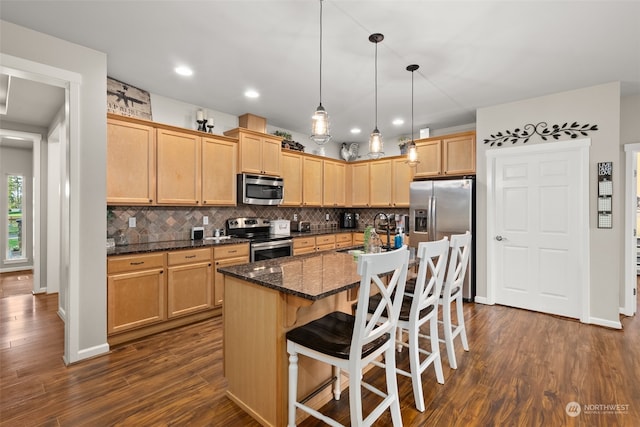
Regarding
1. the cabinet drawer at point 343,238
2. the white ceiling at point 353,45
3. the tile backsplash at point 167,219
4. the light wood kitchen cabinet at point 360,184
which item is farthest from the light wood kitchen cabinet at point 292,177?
the light wood kitchen cabinet at point 360,184

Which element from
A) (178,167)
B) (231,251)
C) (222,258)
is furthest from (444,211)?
(178,167)

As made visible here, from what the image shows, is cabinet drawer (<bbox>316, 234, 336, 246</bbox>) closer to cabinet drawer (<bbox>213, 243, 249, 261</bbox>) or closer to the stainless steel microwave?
the stainless steel microwave

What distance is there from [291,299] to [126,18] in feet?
7.96

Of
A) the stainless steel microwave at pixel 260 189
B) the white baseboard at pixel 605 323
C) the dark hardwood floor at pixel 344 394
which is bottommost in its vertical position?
the dark hardwood floor at pixel 344 394

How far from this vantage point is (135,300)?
9.78 feet

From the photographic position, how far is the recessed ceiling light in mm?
3065

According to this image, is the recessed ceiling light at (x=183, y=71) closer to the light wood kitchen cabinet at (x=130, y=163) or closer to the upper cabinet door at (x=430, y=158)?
the light wood kitchen cabinet at (x=130, y=163)

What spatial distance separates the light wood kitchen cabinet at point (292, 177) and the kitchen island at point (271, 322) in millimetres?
2877

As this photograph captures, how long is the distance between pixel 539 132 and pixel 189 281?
464 centimetres

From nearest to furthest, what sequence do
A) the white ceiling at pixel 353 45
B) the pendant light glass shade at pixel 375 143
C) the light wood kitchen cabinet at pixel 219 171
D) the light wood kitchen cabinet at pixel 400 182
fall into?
1. the white ceiling at pixel 353 45
2. the pendant light glass shade at pixel 375 143
3. the light wood kitchen cabinet at pixel 219 171
4. the light wood kitchen cabinet at pixel 400 182

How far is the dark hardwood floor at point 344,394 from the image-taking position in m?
1.90

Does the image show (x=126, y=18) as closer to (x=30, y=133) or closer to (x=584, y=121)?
(x=30, y=133)

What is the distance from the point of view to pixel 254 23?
2.33m

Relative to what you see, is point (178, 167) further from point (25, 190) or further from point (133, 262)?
point (25, 190)
